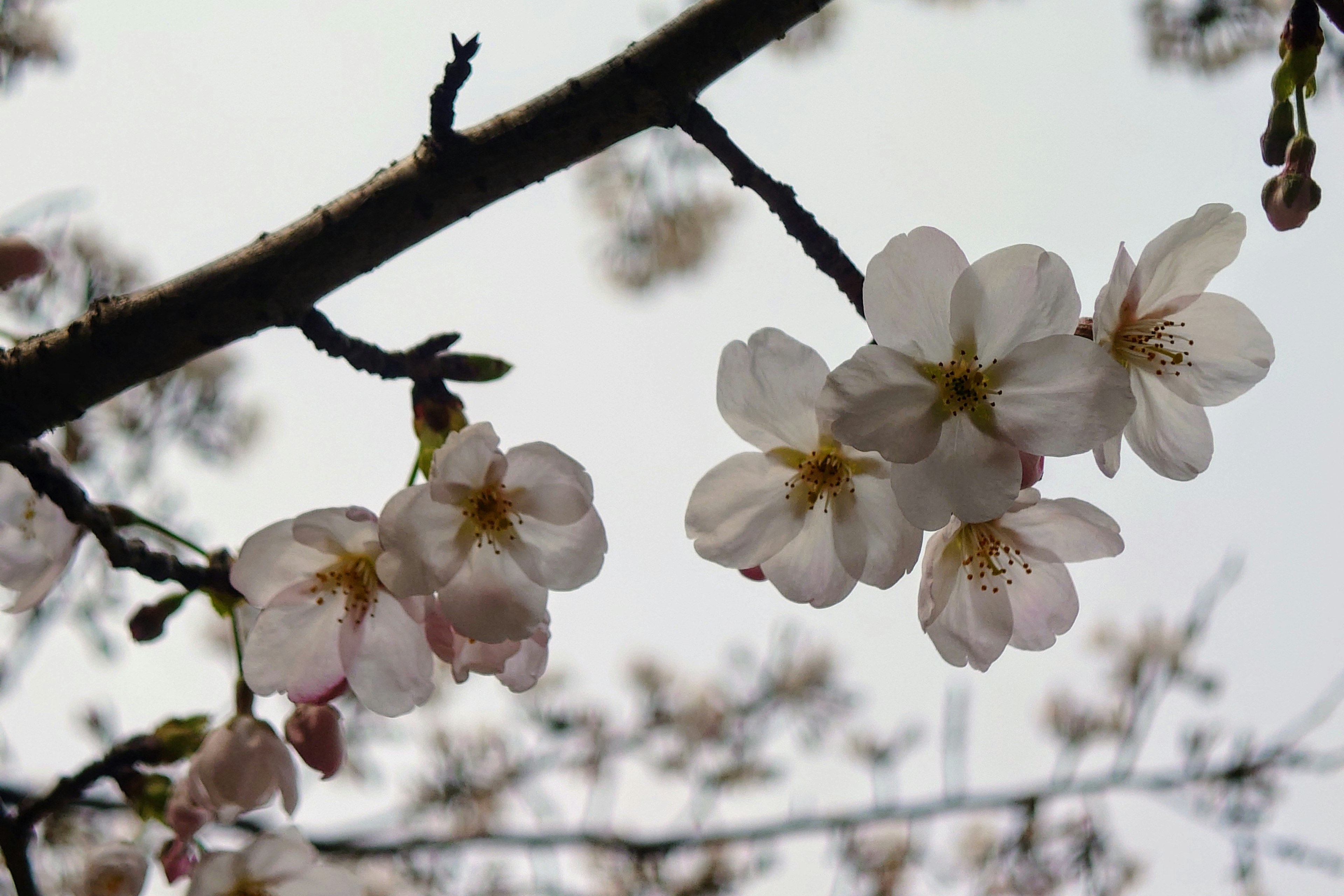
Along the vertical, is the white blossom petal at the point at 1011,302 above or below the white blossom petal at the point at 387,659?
above

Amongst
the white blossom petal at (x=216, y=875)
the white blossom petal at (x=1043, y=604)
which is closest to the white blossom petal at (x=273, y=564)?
the white blossom petal at (x=216, y=875)

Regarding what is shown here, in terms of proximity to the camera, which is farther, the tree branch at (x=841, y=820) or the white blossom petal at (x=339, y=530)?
the tree branch at (x=841, y=820)

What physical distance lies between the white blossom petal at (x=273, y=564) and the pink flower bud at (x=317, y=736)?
0.15 meters

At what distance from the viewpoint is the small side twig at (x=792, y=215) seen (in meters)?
1.02

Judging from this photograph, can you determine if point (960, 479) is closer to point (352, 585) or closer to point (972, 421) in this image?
point (972, 421)

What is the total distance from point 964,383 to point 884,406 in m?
0.12

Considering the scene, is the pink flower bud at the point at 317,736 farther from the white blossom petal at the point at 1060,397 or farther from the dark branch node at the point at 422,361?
the white blossom petal at the point at 1060,397

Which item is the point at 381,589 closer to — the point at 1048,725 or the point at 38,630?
the point at 38,630

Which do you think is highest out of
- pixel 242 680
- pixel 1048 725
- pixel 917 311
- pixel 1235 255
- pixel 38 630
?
pixel 1048 725

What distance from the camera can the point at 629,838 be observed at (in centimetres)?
381

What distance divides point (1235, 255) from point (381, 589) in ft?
3.50

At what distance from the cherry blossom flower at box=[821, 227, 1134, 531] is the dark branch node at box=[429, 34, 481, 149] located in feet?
1.56

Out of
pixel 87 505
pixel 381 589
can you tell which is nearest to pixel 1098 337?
pixel 381 589

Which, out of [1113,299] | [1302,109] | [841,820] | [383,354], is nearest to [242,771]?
[383,354]
